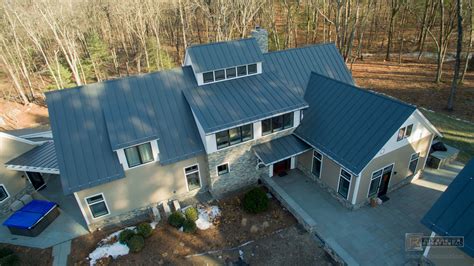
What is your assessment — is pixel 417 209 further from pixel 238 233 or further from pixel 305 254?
pixel 238 233

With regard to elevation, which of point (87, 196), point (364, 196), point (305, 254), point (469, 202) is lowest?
point (305, 254)

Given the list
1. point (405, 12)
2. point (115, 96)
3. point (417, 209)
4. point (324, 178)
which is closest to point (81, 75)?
point (115, 96)

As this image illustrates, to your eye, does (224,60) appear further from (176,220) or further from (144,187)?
(176,220)

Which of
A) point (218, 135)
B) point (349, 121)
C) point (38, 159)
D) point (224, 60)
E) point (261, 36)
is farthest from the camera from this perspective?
point (261, 36)

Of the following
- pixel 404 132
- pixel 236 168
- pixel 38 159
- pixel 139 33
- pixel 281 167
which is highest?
pixel 139 33

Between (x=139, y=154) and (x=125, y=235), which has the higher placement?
(x=139, y=154)

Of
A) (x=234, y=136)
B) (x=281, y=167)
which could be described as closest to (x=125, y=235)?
(x=234, y=136)

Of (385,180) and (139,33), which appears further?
(139,33)

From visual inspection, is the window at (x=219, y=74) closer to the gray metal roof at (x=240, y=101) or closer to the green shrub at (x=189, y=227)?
the gray metal roof at (x=240, y=101)
